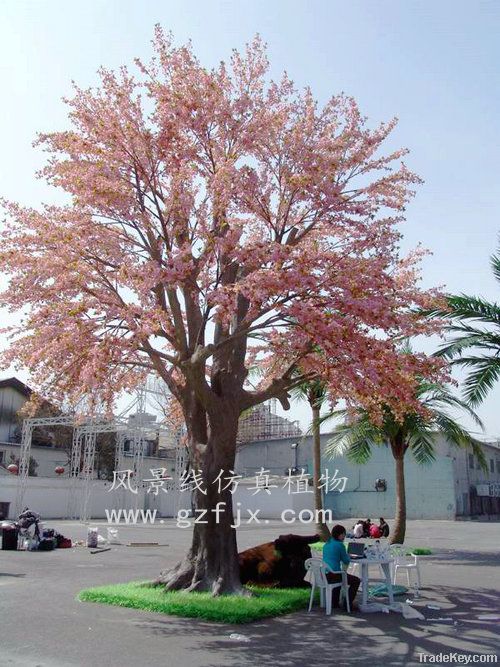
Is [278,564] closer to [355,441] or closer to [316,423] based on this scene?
[316,423]

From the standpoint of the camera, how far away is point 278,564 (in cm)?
1221

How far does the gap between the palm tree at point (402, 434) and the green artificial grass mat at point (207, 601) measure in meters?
9.29

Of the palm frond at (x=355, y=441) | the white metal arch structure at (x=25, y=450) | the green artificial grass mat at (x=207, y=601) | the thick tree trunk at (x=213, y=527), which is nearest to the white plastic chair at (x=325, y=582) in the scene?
the green artificial grass mat at (x=207, y=601)

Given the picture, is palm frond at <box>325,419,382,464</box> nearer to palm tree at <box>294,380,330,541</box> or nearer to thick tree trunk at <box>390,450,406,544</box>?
palm tree at <box>294,380,330,541</box>

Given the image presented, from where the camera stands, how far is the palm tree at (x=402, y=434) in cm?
2039

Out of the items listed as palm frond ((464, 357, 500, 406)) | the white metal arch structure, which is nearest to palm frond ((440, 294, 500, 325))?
palm frond ((464, 357, 500, 406))

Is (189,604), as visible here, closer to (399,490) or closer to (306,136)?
(306,136)

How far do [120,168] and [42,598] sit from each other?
7649mm

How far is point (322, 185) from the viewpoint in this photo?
35.3 ft

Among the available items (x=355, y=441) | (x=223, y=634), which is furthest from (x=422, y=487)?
(x=223, y=634)

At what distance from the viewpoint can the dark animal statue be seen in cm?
1209

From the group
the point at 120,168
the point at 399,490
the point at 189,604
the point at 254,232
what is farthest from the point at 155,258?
the point at 399,490

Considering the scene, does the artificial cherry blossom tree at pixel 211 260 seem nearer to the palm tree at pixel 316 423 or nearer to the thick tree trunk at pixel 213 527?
the thick tree trunk at pixel 213 527

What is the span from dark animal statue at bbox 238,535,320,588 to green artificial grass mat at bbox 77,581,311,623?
352 millimetres
